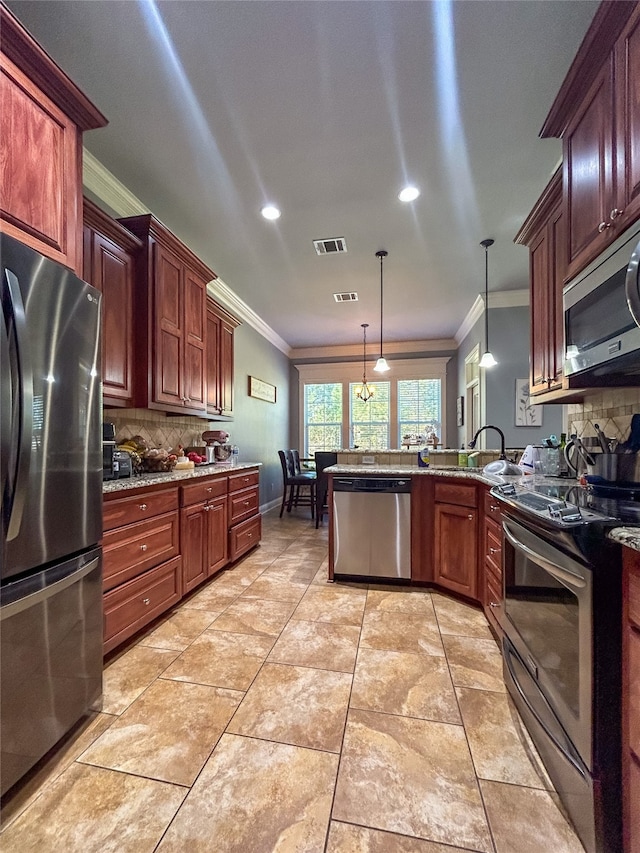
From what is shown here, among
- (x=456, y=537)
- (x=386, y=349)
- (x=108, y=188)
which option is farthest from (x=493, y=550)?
(x=386, y=349)

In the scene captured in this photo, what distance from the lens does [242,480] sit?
137 inches

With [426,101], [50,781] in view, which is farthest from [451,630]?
[426,101]


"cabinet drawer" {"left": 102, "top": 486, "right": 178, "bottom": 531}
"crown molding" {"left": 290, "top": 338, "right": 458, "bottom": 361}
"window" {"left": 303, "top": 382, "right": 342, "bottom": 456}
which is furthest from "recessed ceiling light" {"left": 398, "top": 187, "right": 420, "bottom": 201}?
"window" {"left": 303, "top": 382, "right": 342, "bottom": 456}

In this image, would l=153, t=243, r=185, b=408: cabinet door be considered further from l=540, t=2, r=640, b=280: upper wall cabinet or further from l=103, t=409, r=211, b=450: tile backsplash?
l=540, t=2, r=640, b=280: upper wall cabinet

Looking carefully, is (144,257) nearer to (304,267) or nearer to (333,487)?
(304,267)

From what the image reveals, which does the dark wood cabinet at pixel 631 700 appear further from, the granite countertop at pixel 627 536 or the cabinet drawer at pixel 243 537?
the cabinet drawer at pixel 243 537

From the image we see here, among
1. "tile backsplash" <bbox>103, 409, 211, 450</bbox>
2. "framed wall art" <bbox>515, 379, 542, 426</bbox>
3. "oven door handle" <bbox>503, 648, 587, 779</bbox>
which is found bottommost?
"oven door handle" <bbox>503, 648, 587, 779</bbox>

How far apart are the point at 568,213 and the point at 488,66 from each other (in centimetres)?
81

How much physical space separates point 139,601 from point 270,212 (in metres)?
2.89

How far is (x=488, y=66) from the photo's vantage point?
5.83 feet

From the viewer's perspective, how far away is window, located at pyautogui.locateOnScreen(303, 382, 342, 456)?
24.0ft

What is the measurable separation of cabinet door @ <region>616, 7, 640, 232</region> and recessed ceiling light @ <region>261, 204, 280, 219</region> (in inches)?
84.3

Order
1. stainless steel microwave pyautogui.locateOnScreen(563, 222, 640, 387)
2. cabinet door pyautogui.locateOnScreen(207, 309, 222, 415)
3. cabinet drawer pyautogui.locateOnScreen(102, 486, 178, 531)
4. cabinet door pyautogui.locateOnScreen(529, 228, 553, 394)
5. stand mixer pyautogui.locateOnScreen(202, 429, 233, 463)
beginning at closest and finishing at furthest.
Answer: stainless steel microwave pyautogui.locateOnScreen(563, 222, 640, 387), cabinet drawer pyautogui.locateOnScreen(102, 486, 178, 531), cabinet door pyautogui.locateOnScreen(529, 228, 553, 394), cabinet door pyautogui.locateOnScreen(207, 309, 222, 415), stand mixer pyautogui.locateOnScreen(202, 429, 233, 463)

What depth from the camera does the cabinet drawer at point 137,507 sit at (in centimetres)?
184
